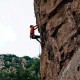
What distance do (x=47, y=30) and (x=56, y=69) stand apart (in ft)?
12.0

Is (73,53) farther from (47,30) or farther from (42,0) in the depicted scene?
(42,0)

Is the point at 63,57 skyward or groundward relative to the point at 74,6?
groundward

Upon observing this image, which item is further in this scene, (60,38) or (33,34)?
(33,34)

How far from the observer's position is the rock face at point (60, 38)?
25625 mm

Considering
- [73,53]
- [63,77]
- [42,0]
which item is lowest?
[63,77]

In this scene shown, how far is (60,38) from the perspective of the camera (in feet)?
95.7

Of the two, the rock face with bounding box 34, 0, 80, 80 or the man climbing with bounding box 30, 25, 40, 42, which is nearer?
the rock face with bounding box 34, 0, 80, 80

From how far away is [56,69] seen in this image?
29.7 meters

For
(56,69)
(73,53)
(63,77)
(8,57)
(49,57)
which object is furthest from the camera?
(8,57)

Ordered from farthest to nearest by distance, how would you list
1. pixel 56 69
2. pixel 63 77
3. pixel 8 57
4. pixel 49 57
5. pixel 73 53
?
pixel 8 57 < pixel 49 57 < pixel 56 69 < pixel 73 53 < pixel 63 77

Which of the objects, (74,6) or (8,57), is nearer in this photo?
(74,6)

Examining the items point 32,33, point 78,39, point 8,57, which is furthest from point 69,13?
point 8,57

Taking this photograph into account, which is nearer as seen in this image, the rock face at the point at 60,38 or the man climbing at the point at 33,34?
the rock face at the point at 60,38

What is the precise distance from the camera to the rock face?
2562 centimetres
